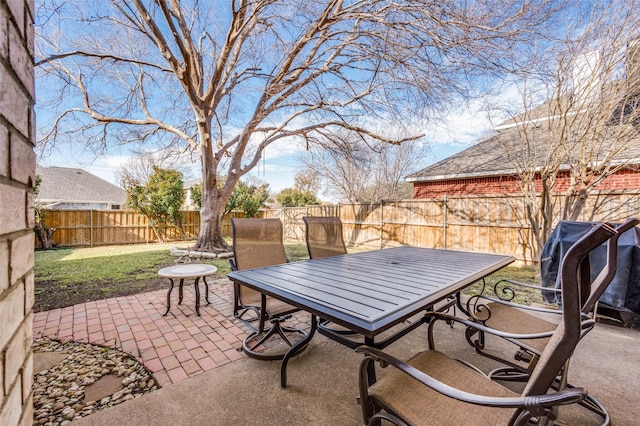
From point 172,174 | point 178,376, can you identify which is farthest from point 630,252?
point 172,174

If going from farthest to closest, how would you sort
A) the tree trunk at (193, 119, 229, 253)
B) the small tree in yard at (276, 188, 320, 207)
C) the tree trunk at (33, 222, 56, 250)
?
1. the small tree in yard at (276, 188, 320, 207)
2. the tree trunk at (33, 222, 56, 250)
3. the tree trunk at (193, 119, 229, 253)

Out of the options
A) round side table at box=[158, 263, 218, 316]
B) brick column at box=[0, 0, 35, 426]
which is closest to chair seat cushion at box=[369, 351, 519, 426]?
brick column at box=[0, 0, 35, 426]

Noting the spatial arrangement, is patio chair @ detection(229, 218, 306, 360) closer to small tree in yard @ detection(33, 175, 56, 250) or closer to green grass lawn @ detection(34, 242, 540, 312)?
green grass lawn @ detection(34, 242, 540, 312)

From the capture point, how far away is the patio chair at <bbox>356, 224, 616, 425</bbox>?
0.97 meters

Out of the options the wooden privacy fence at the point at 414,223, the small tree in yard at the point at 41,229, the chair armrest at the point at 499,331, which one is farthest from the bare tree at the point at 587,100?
the small tree in yard at the point at 41,229

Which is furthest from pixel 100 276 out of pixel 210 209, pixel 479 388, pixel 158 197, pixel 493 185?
pixel 493 185

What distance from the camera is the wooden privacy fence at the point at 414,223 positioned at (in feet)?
22.0

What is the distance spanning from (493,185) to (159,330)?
10.1 metres

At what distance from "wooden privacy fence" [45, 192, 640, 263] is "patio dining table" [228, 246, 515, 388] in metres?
4.49

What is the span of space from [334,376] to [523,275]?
548cm

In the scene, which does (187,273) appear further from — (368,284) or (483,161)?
(483,161)

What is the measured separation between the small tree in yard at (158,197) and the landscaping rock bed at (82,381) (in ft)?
29.2

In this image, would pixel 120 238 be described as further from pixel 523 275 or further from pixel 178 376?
pixel 523 275

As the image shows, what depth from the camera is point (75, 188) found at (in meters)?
20.5
